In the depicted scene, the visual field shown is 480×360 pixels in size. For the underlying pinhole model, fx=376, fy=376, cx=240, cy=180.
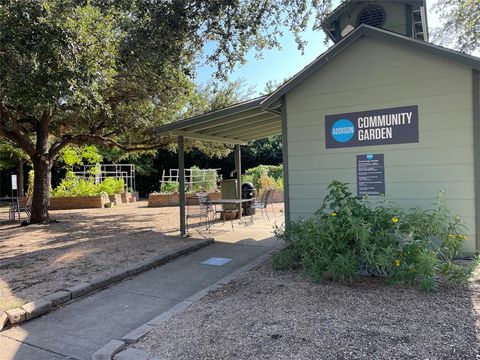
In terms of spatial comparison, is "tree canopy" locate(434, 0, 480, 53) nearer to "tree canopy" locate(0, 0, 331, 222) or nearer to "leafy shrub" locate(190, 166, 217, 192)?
"tree canopy" locate(0, 0, 331, 222)

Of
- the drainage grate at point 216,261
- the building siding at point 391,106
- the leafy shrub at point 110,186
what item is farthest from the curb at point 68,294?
the leafy shrub at point 110,186

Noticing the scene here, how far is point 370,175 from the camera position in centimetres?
586

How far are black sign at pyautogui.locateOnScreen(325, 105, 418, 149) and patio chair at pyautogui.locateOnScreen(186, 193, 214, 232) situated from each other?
182 inches

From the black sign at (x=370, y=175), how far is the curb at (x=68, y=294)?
3.59 m

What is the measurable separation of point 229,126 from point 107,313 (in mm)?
5691

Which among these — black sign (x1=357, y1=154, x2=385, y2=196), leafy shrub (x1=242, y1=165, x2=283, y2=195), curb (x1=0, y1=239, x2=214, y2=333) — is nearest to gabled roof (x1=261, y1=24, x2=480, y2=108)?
black sign (x1=357, y1=154, x2=385, y2=196)

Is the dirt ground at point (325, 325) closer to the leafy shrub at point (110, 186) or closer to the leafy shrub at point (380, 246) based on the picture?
the leafy shrub at point (380, 246)

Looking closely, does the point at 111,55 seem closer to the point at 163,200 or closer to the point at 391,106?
the point at 391,106

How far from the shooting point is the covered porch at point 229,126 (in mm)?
7352

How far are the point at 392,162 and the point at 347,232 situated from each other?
193cm

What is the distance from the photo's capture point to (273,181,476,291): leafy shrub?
4.22 m

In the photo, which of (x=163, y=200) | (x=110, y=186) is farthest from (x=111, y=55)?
(x=110, y=186)

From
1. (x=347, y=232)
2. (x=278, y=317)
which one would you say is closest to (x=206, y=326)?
(x=278, y=317)

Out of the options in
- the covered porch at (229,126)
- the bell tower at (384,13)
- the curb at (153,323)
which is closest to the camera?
the curb at (153,323)
